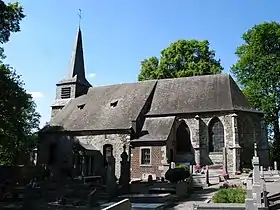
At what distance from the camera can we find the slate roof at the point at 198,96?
2697cm

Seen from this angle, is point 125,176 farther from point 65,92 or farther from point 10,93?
point 65,92

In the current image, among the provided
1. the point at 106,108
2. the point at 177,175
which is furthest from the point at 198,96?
the point at 177,175

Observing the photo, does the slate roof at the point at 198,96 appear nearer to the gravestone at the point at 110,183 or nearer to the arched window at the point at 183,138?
the arched window at the point at 183,138

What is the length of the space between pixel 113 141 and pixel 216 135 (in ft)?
29.5

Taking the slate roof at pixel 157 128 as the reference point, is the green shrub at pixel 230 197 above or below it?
below

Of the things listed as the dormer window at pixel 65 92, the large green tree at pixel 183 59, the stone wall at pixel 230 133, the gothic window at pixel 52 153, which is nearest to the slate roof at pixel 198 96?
the stone wall at pixel 230 133

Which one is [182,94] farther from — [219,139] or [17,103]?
[17,103]

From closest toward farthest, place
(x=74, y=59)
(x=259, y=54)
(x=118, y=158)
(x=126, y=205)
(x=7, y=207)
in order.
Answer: (x=126, y=205) < (x=7, y=207) < (x=118, y=158) < (x=259, y=54) < (x=74, y=59)

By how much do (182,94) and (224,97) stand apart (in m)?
3.95

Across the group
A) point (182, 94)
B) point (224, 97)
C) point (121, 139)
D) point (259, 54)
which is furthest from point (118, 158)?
point (259, 54)

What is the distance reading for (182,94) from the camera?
96.1 feet

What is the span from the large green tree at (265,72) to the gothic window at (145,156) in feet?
46.6

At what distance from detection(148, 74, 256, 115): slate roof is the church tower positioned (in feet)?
32.7

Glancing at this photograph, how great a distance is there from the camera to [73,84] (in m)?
35.5
